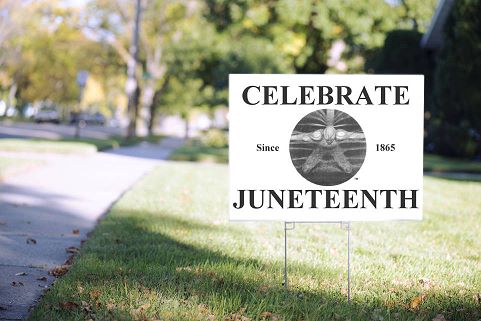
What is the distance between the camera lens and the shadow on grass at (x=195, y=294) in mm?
4113

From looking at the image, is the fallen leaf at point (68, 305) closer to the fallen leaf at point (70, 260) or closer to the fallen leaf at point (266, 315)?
the fallen leaf at point (266, 315)

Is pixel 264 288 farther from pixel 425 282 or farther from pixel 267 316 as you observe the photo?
pixel 425 282

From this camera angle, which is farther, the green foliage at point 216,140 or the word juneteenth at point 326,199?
the green foliage at point 216,140

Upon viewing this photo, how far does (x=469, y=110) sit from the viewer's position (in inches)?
784

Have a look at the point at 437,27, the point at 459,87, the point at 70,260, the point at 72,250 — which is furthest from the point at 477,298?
the point at 437,27

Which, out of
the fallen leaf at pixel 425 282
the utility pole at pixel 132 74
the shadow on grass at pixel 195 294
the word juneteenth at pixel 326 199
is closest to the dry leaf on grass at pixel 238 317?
the shadow on grass at pixel 195 294

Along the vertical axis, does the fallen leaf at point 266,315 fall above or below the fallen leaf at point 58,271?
above

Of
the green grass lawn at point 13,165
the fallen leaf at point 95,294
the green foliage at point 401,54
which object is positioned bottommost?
the green grass lawn at point 13,165

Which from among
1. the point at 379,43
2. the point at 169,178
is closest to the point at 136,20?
the point at 379,43

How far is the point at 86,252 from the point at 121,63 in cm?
4065

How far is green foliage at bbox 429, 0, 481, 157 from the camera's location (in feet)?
58.6

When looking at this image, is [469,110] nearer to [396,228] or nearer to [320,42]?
[320,42]

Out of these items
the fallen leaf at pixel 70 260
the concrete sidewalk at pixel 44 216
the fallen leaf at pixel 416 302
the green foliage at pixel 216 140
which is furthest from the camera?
the green foliage at pixel 216 140

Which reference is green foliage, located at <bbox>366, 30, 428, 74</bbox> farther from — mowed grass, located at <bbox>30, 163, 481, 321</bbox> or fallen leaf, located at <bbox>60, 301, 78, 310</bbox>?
fallen leaf, located at <bbox>60, 301, 78, 310</bbox>
